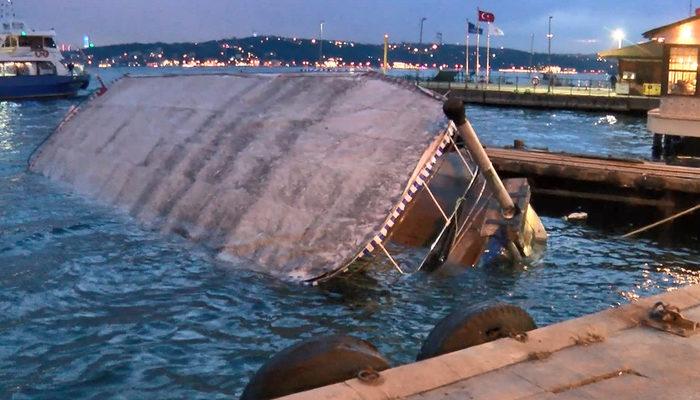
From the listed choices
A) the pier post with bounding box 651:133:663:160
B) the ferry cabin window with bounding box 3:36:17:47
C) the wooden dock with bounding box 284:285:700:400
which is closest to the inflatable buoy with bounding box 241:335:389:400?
the wooden dock with bounding box 284:285:700:400

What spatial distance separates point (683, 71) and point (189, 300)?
81.4ft

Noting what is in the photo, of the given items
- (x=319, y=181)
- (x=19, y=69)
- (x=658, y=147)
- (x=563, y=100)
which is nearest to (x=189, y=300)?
(x=319, y=181)

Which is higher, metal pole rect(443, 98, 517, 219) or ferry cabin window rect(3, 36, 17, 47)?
ferry cabin window rect(3, 36, 17, 47)

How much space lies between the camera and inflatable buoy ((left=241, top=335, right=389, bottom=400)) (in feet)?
19.7

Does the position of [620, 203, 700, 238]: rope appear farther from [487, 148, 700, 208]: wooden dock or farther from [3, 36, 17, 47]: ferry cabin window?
[3, 36, 17, 47]: ferry cabin window

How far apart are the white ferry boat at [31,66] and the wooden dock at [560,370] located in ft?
249

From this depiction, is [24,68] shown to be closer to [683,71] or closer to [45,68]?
[45,68]

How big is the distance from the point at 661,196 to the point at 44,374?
15.4 m

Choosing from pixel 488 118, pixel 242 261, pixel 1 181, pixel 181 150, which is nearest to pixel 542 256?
pixel 242 261

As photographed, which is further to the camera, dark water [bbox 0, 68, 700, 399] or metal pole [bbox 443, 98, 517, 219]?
metal pole [bbox 443, 98, 517, 219]

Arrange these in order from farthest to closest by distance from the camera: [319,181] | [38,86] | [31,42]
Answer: [31,42]
[38,86]
[319,181]

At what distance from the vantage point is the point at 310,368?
6.05m

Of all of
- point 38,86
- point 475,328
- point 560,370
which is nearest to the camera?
point 560,370

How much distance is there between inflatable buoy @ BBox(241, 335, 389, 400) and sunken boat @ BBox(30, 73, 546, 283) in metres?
4.64
